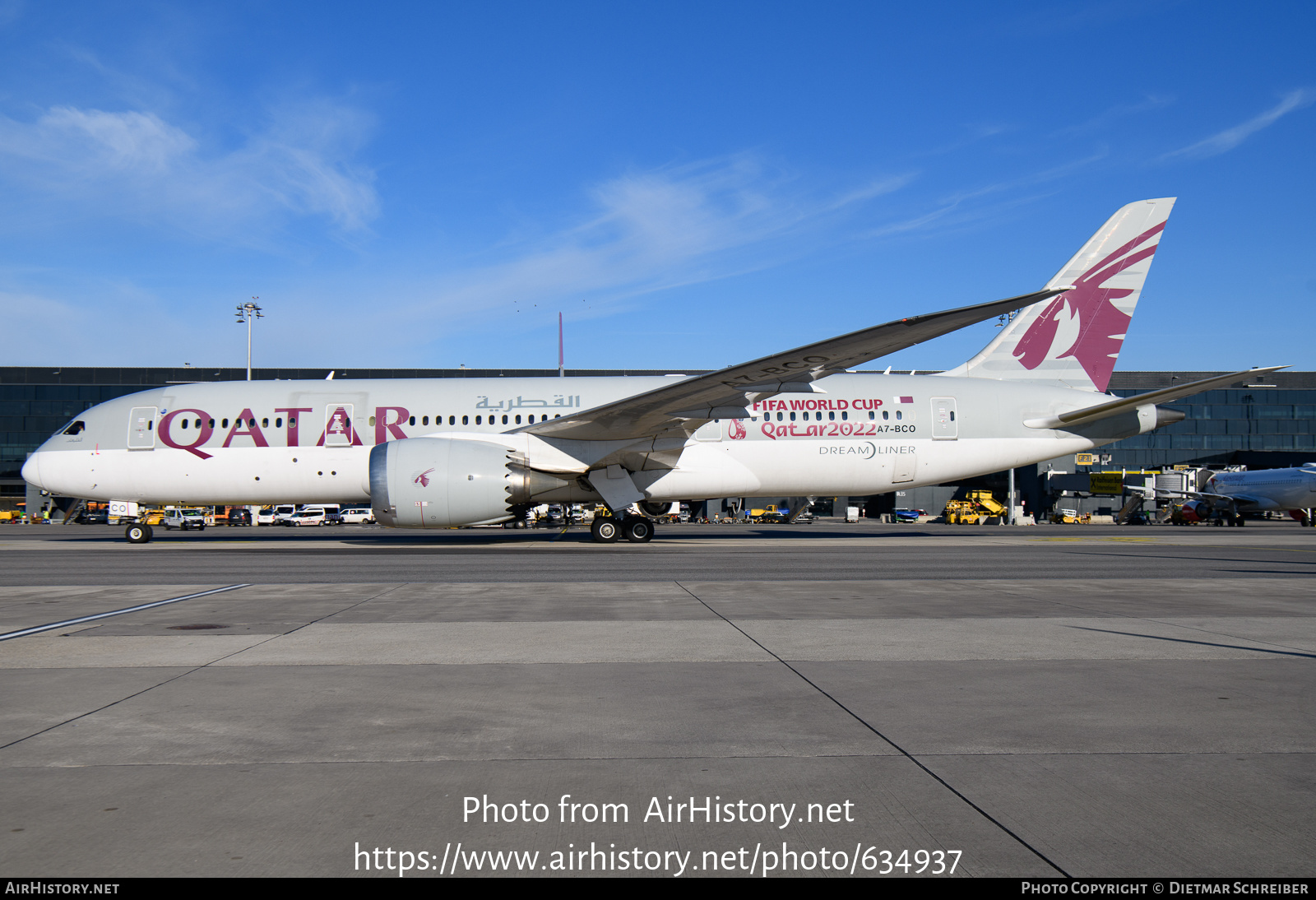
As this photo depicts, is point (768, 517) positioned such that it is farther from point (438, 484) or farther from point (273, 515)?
point (438, 484)

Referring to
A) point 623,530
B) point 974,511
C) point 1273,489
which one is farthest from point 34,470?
point 1273,489

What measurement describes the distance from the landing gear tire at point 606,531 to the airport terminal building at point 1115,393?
3603 centimetres

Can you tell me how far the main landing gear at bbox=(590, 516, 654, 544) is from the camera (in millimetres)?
21156

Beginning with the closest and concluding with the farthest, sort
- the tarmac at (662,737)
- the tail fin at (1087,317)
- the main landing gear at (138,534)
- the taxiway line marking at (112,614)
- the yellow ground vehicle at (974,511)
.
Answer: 1. the tarmac at (662,737)
2. the taxiway line marking at (112,614)
3. the tail fin at (1087,317)
4. the main landing gear at (138,534)
5. the yellow ground vehicle at (974,511)

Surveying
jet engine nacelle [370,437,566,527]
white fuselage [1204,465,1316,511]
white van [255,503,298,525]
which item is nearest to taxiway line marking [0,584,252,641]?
jet engine nacelle [370,437,566,527]

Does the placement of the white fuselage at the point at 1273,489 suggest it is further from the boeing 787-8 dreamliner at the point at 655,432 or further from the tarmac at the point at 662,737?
the tarmac at the point at 662,737

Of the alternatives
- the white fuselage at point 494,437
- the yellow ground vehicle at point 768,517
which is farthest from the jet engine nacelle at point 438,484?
the yellow ground vehicle at point 768,517

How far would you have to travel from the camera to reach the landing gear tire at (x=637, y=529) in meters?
21.3

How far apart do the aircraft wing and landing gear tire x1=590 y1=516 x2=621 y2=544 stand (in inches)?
107

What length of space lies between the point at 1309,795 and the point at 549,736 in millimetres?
3176

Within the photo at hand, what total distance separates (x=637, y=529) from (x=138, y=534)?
43.9 ft

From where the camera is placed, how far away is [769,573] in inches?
508

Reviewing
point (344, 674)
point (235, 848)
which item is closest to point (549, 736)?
point (235, 848)

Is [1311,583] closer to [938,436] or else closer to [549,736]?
[938,436]
